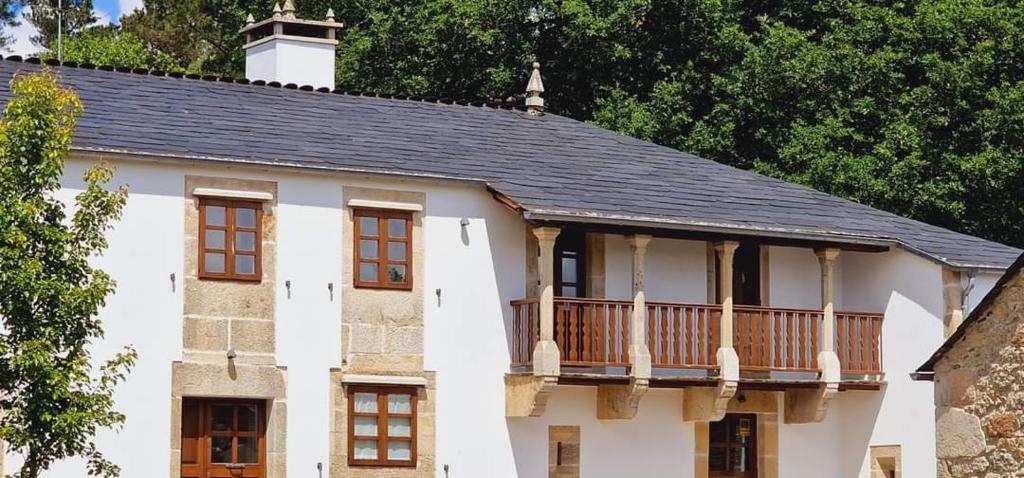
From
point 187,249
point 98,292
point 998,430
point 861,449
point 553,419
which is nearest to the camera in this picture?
point 998,430

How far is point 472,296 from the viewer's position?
28578 mm

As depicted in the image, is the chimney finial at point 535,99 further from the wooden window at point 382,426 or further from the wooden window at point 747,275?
the wooden window at point 382,426

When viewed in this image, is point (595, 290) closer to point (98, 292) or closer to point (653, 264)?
point (653, 264)

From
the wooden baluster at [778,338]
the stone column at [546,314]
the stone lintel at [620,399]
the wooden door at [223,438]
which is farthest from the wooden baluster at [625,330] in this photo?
the wooden door at [223,438]

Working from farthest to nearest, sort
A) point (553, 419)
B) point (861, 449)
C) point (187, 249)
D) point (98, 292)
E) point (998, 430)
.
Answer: point (861, 449) → point (553, 419) → point (187, 249) → point (98, 292) → point (998, 430)

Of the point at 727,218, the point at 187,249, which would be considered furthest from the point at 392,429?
the point at 727,218

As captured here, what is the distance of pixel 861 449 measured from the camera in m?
31.2

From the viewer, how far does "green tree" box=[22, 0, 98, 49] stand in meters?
61.5

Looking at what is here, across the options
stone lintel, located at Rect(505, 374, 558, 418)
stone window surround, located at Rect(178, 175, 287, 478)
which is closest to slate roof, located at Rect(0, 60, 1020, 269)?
stone window surround, located at Rect(178, 175, 287, 478)

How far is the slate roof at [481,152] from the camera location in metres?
27.6

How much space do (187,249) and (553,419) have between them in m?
5.32

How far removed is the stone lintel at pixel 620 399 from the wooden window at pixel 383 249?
297 cm

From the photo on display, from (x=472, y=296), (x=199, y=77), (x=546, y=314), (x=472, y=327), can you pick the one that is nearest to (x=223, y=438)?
(x=472, y=327)

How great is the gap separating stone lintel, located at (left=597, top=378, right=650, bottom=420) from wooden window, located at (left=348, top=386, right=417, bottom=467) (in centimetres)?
263
